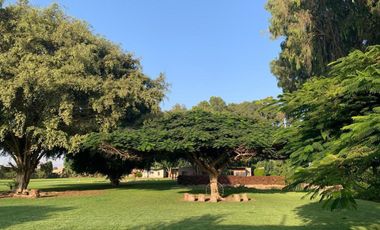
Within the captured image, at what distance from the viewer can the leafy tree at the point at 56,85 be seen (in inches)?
932

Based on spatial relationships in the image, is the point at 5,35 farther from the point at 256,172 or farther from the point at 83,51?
the point at 256,172

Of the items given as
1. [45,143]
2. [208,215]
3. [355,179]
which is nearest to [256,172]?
[45,143]

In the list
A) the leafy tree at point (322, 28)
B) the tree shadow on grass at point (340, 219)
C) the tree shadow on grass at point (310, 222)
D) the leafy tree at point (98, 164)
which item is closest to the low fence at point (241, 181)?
the leafy tree at point (98, 164)

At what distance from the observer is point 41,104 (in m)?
25.2

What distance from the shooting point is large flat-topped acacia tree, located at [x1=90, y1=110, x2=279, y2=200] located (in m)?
21.3

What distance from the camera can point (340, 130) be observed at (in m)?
6.03

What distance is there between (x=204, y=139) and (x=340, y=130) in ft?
A: 49.5

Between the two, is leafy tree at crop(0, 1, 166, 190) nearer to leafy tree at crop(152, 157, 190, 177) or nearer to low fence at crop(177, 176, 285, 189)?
leafy tree at crop(152, 157, 190, 177)

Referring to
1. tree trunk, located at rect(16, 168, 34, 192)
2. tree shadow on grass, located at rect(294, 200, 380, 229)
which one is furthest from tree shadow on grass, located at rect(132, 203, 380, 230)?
tree trunk, located at rect(16, 168, 34, 192)

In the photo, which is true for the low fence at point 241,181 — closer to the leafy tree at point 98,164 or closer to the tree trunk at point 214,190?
the leafy tree at point 98,164

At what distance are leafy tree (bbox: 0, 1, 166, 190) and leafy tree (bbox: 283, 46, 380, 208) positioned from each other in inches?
743

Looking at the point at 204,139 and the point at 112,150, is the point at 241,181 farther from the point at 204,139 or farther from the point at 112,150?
the point at 204,139

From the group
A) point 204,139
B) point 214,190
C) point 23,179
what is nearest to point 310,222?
point 204,139

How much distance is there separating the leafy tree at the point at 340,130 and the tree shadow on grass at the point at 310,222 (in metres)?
5.50
